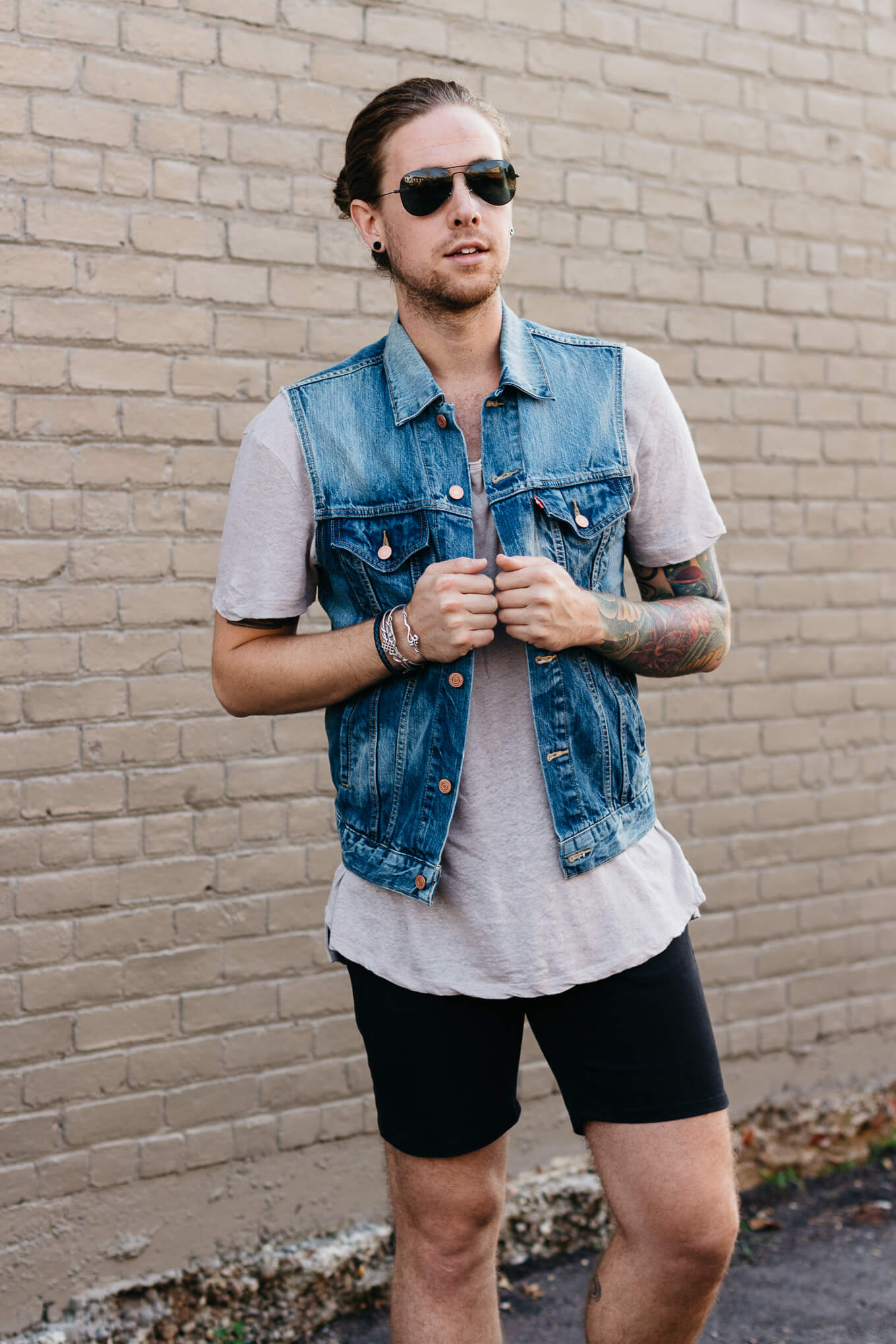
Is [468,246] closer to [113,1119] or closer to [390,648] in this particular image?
[390,648]

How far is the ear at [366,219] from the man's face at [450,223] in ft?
0.31

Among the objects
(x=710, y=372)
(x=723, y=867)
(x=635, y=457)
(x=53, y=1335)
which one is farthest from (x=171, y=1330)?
(x=710, y=372)

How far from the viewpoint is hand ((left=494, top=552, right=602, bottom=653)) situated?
1.86 metres

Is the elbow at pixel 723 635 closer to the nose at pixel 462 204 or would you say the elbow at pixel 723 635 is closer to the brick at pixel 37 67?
the nose at pixel 462 204

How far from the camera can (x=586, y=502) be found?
2035 mm

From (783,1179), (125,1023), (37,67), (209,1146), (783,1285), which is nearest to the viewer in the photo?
(37,67)

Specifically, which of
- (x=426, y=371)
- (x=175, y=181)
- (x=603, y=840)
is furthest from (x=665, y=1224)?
(x=175, y=181)

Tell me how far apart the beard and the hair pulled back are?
0.44 feet

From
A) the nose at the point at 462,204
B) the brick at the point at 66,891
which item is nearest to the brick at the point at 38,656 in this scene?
the brick at the point at 66,891

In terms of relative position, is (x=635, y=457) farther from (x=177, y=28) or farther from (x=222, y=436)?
(x=177, y=28)

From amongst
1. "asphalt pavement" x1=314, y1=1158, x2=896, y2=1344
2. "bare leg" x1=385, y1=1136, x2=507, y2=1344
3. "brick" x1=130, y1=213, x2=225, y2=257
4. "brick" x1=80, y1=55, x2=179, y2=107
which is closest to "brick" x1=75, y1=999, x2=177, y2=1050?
"asphalt pavement" x1=314, y1=1158, x2=896, y2=1344

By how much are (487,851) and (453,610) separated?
40 cm

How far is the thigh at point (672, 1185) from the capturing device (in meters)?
1.95

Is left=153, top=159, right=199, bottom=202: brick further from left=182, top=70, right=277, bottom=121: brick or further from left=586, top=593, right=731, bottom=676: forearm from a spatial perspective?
left=586, top=593, right=731, bottom=676: forearm
